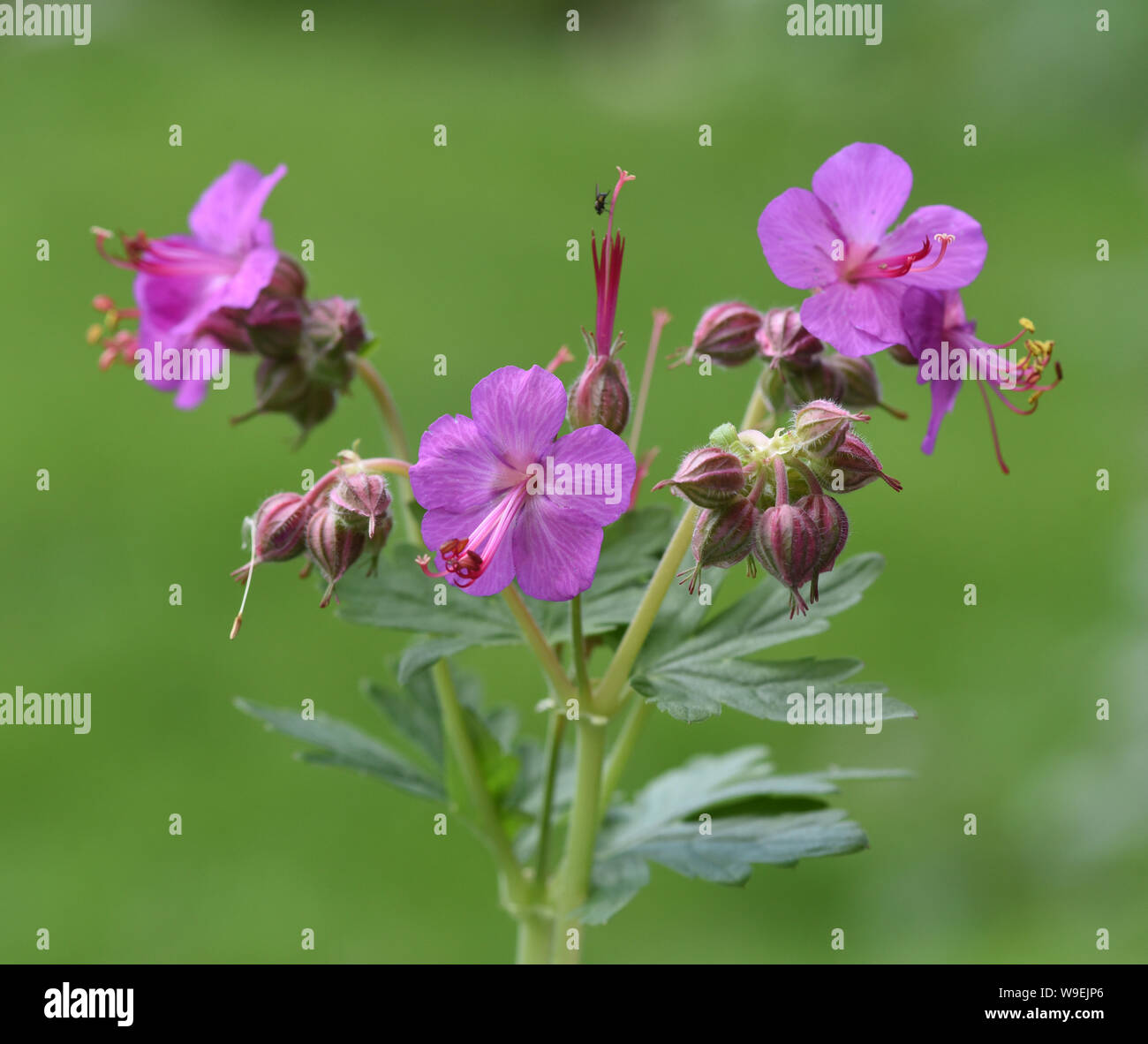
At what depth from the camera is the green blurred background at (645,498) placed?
2955mm

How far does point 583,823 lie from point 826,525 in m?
0.37

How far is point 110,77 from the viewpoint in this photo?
6.97 metres

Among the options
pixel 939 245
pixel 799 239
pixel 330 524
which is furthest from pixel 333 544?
pixel 939 245

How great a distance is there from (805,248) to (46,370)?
13.0ft

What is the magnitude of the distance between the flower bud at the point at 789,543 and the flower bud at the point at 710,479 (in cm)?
3

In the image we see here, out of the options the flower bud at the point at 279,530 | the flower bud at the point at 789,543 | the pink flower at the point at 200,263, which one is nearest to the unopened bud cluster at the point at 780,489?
the flower bud at the point at 789,543

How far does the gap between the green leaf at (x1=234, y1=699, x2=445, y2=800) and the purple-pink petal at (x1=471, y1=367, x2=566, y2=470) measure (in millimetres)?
420

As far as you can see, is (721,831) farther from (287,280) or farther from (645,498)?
(645,498)

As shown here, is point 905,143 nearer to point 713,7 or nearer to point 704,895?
point 713,7

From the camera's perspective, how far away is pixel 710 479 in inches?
40.8

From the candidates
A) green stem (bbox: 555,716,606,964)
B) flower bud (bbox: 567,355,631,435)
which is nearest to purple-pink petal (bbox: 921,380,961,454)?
flower bud (bbox: 567,355,631,435)

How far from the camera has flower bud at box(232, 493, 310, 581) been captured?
3.84ft

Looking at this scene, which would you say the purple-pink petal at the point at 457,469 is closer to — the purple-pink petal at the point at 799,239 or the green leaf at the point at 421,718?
the purple-pink petal at the point at 799,239

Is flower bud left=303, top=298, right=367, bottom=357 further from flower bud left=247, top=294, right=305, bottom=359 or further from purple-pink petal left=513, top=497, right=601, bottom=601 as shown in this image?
purple-pink petal left=513, top=497, right=601, bottom=601
